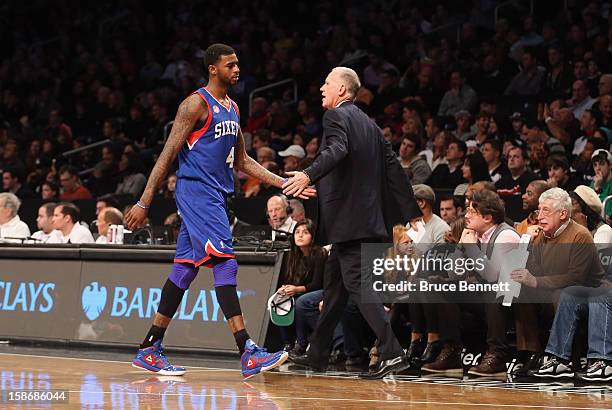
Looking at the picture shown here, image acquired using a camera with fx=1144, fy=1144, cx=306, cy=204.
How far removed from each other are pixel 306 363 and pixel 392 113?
7.37 meters

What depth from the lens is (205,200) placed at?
7.63 meters

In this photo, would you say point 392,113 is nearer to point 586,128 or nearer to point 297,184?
point 586,128

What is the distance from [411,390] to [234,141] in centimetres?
209

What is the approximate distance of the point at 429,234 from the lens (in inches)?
362

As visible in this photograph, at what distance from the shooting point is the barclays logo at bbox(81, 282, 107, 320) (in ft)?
31.6

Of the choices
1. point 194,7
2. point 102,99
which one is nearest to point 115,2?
point 194,7

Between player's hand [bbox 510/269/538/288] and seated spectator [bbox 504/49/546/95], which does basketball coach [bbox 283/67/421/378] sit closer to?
player's hand [bbox 510/269/538/288]

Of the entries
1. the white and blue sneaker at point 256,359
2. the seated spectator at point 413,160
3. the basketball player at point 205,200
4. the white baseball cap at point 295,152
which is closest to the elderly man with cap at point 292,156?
the white baseball cap at point 295,152

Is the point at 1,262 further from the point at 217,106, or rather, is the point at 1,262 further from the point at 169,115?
the point at 169,115

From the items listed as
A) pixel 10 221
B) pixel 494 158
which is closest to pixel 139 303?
pixel 10 221

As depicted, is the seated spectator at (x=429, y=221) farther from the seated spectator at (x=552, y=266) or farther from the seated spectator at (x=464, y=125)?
the seated spectator at (x=464, y=125)

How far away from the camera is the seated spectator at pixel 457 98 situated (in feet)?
49.3

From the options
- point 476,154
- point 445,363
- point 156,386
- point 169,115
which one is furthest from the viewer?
point 169,115

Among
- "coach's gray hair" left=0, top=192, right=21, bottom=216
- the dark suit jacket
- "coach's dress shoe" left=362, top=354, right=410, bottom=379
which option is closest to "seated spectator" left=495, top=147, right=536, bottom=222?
the dark suit jacket
